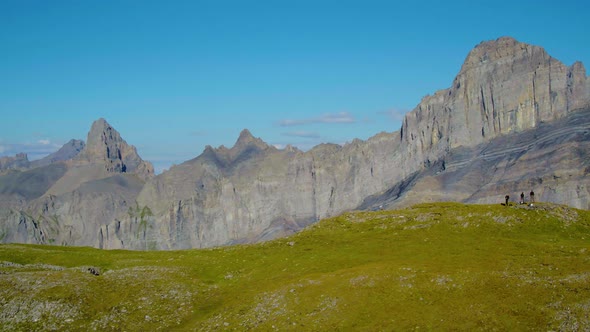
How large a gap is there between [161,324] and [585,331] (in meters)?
33.1

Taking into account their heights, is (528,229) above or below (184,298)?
above

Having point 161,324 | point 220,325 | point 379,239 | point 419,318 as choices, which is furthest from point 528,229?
point 161,324

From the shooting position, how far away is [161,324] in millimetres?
50562

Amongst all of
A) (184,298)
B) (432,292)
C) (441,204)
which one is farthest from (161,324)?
(441,204)

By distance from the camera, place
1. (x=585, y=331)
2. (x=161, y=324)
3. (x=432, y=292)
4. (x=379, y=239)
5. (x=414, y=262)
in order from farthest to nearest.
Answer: (x=379, y=239) < (x=414, y=262) < (x=161, y=324) < (x=432, y=292) < (x=585, y=331)

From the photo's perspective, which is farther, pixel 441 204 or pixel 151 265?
pixel 441 204

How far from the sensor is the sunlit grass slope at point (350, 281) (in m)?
42.6

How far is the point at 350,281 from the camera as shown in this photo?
5062cm

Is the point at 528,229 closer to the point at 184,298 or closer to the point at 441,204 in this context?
the point at 441,204

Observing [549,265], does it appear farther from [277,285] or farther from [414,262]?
[277,285]

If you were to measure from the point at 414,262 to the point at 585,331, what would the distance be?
19306mm

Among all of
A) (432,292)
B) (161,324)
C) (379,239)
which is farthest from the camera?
(379,239)

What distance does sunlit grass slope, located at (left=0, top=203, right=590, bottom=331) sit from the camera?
140 feet

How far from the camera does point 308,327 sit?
4456 centimetres
